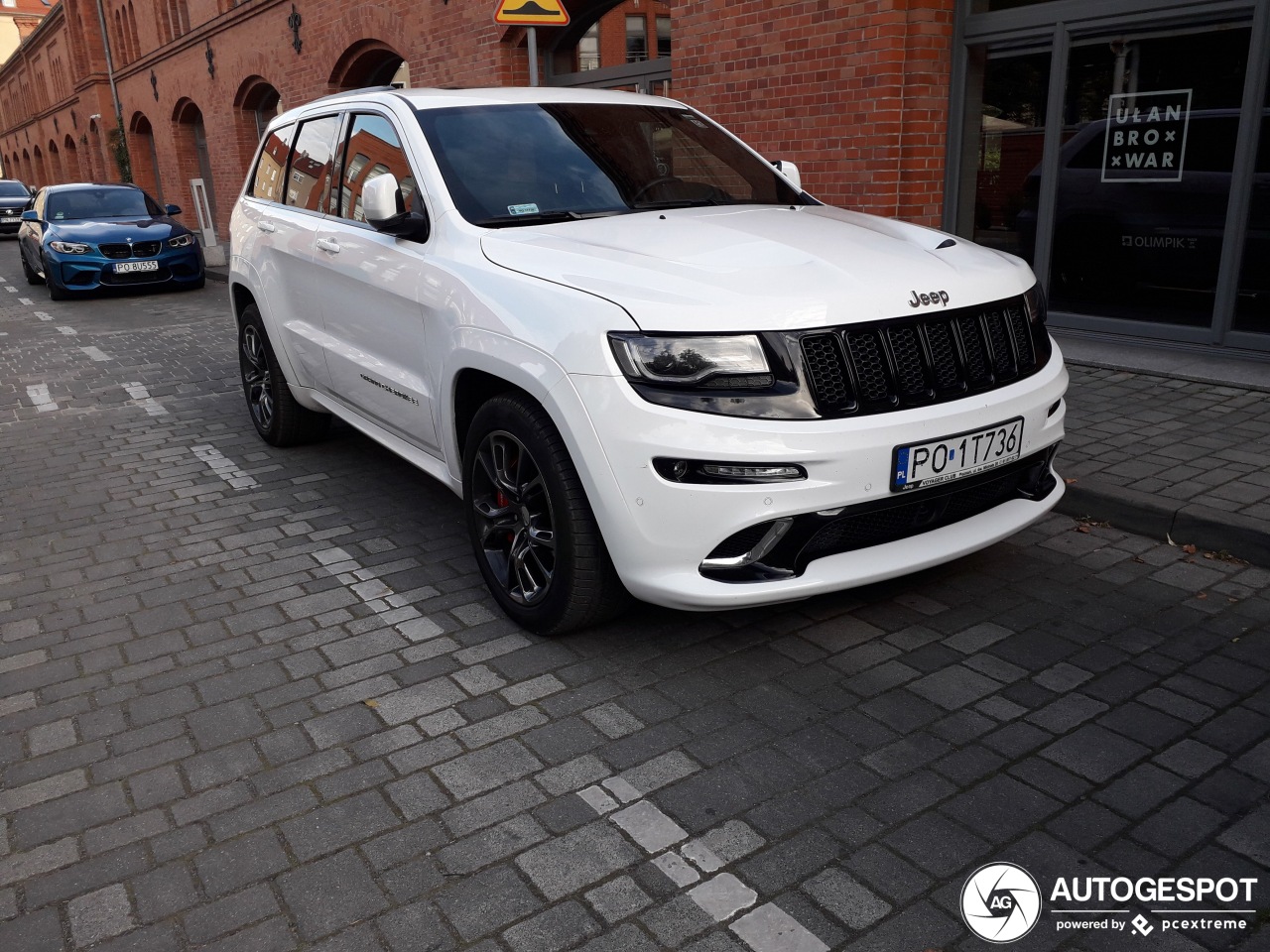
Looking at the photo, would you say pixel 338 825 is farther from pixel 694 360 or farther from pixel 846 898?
pixel 694 360

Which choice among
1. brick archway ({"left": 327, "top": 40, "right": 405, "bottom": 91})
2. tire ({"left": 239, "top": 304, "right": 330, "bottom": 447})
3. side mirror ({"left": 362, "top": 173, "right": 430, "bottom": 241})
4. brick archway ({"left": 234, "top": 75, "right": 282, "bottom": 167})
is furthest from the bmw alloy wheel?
brick archway ({"left": 234, "top": 75, "right": 282, "bottom": 167})

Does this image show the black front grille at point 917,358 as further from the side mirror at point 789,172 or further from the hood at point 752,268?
the side mirror at point 789,172

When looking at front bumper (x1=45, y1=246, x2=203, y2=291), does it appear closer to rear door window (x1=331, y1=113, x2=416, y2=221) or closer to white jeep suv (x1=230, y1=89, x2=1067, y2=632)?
rear door window (x1=331, y1=113, x2=416, y2=221)

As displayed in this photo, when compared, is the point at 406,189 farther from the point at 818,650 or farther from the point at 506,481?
the point at 818,650

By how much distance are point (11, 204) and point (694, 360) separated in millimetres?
38213

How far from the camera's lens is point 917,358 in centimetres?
333

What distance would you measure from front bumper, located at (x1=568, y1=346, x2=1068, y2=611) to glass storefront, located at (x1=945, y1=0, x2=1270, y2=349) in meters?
4.74

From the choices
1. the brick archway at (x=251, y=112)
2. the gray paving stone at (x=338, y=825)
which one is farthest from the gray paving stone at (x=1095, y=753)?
the brick archway at (x=251, y=112)

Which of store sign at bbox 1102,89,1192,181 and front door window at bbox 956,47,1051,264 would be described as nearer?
store sign at bbox 1102,89,1192,181

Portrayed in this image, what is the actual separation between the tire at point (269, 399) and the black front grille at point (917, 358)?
→ 388 centimetres

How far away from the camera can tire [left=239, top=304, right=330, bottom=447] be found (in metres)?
6.19

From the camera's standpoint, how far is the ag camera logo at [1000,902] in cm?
231

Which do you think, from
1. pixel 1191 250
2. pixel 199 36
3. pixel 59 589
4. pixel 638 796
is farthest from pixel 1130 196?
pixel 199 36

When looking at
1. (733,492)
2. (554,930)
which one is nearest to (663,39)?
(733,492)
